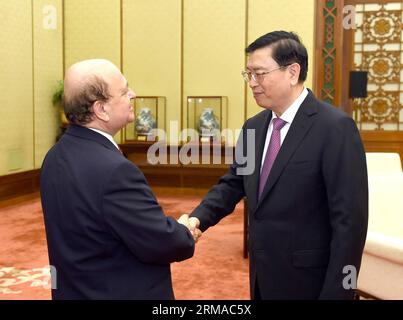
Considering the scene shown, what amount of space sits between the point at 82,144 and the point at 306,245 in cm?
90

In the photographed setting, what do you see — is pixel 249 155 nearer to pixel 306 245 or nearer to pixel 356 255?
pixel 306 245

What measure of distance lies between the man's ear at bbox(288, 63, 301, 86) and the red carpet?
7.36ft

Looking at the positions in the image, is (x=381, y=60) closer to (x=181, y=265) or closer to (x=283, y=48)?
(x=181, y=265)

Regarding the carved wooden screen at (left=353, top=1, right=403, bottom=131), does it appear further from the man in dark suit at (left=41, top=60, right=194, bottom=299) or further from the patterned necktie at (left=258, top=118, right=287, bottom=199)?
the man in dark suit at (left=41, top=60, right=194, bottom=299)

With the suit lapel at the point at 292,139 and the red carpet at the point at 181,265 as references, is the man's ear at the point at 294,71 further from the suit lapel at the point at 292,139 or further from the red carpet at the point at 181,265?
the red carpet at the point at 181,265

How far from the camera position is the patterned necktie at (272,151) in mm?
2105

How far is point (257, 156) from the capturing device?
217 centimetres

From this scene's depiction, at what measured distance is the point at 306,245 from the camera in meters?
1.96

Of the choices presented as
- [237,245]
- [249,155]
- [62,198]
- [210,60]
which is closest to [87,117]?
[62,198]

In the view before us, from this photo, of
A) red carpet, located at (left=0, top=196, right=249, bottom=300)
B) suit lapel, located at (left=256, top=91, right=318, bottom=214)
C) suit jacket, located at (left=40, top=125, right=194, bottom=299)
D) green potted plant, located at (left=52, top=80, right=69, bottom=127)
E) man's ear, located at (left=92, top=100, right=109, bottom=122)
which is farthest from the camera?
green potted plant, located at (left=52, top=80, right=69, bottom=127)

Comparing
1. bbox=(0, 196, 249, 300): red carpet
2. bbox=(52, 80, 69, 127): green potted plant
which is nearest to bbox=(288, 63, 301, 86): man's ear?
bbox=(0, 196, 249, 300): red carpet

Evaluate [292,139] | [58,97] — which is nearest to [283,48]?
[292,139]

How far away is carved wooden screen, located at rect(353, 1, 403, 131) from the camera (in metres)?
8.05

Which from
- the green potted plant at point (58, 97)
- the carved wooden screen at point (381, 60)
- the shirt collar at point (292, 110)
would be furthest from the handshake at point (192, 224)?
the green potted plant at point (58, 97)
